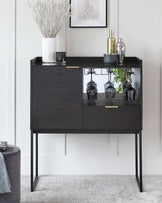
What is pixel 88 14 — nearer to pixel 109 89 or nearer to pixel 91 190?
pixel 109 89

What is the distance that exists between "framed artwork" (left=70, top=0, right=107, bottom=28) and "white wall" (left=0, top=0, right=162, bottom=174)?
0.18 ft

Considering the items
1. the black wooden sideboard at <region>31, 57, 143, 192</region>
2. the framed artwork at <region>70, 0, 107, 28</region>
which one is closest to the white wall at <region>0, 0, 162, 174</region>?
the framed artwork at <region>70, 0, 107, 28</region>

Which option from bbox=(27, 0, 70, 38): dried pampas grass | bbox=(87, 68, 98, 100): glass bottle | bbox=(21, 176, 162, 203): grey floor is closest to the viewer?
bbox=(21, 176, 162, 203): grey floor

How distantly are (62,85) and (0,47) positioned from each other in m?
0.87

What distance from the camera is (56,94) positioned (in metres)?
3.70

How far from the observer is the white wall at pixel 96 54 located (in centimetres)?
416

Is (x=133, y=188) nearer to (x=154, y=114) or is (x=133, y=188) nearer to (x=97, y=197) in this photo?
(x=97, y=197)

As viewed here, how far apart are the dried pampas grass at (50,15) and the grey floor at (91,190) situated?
1.37m

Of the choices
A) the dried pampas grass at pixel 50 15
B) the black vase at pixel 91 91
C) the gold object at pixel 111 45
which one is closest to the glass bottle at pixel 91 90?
the black vase at pixel 91 91

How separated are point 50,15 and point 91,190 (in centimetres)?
164

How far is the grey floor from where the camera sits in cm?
363

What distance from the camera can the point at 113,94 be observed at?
3.88 m

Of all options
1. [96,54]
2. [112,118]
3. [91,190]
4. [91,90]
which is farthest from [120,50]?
[91,190]

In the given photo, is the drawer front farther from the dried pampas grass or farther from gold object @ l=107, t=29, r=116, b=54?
the dried pampas grass
